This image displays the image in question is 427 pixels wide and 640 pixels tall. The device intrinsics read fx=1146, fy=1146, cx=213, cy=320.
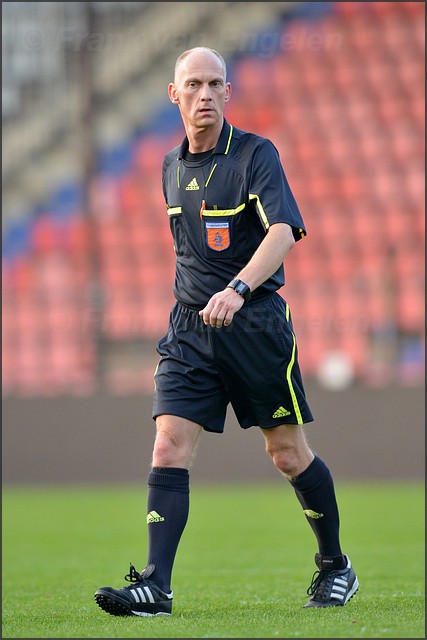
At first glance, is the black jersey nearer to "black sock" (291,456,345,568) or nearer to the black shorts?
the black shorts

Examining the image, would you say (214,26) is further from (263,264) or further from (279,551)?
(263,264)

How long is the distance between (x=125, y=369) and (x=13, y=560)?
5.59 m

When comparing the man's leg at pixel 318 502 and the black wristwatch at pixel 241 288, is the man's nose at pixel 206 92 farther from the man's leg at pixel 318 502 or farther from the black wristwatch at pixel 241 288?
the man's leg at pixel 318 502

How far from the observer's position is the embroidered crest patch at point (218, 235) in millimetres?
4047

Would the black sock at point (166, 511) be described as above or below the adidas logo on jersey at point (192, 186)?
below

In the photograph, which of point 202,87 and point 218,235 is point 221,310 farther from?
point 202,87

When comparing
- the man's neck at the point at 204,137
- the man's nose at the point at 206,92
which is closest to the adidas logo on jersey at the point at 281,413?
the man's neck at the point at 204,137

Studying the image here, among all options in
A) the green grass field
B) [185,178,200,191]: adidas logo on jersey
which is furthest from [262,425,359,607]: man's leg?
[185,178,200,191]: adidas logo on jersey

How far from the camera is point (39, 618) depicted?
3.83m

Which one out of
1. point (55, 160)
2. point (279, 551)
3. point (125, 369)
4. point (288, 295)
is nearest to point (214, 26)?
point (55, 160)

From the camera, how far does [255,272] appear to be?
12.4ft

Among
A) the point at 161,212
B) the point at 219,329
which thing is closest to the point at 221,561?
the point at 219,329

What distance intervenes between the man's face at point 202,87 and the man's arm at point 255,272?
49 cm

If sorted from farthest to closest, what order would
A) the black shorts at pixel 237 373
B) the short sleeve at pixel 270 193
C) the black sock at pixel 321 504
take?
the black sock at pixel 321 504 < the black shorts at pixel 237 373 < the short sleeve at pixel 270 193
